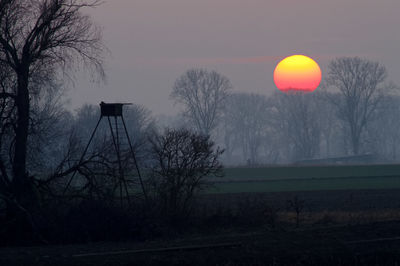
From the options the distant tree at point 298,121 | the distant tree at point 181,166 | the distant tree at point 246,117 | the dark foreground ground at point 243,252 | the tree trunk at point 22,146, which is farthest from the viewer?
the distant tree at point 246,117

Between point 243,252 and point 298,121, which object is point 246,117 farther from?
point 243,252

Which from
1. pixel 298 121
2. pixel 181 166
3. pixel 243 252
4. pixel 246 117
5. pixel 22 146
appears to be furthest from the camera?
pixel 246 117

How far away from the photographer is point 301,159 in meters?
123

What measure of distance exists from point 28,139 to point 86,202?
13.4 feet

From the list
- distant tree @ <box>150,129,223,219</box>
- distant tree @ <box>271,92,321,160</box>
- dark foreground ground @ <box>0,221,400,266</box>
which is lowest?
dark foreground ground @ <box>0,221,400,266</box>

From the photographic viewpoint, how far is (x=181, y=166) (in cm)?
2436

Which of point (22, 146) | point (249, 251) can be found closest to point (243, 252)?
point (249, 251)

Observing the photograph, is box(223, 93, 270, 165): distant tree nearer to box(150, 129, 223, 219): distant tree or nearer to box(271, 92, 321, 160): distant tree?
box(271, 92, 321, 160): distant tree

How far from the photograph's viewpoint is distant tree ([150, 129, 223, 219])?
79.7 feet

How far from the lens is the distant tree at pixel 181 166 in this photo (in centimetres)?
2430

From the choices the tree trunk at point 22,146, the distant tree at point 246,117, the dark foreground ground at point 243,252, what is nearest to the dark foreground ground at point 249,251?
the dark foreground ground at point 243,252

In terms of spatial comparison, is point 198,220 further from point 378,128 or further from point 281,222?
point 378,128

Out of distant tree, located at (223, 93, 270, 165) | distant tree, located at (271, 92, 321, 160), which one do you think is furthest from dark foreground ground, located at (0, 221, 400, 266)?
distant tree, located at (223, 93, 270, 165)

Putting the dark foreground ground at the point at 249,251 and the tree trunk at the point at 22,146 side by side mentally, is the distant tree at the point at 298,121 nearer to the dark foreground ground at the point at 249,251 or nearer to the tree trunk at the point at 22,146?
the tree trunk at the point at 22,146
